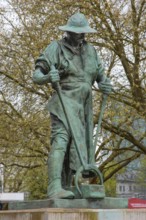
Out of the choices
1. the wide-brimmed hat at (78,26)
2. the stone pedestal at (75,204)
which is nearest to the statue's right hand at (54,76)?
the wide-brimmed hat at (78,26)

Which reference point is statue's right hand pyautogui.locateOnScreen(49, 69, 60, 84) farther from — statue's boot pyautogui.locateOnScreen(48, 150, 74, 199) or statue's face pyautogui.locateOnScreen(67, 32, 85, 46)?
statue's boot pyautogui.locateOnScreen(48, 150, 74, 199)

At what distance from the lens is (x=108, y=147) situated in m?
21.8

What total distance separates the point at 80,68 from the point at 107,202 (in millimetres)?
1811

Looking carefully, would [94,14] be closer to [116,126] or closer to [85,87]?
[116,126]

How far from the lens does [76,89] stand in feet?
27.0

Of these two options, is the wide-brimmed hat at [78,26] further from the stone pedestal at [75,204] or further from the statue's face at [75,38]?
the stone pedestal at [75,204]

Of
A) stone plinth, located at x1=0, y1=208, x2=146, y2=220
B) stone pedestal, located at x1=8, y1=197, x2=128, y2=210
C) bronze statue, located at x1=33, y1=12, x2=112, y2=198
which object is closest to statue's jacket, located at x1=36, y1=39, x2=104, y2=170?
bronze statue, located at x1=33, y1=12, x2=112, y2=198

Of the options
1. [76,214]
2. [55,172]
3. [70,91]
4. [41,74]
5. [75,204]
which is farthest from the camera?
[70,91]

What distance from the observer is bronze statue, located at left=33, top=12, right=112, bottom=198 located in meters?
7.91

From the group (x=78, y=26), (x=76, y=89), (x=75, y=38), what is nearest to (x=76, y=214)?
(x=76, y=89)

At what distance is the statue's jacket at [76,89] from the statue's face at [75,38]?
77mm

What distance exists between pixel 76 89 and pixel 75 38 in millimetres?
673

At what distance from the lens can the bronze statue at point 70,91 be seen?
7910 mm

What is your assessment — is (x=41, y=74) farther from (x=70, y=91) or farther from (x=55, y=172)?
(x=55, y=172)
